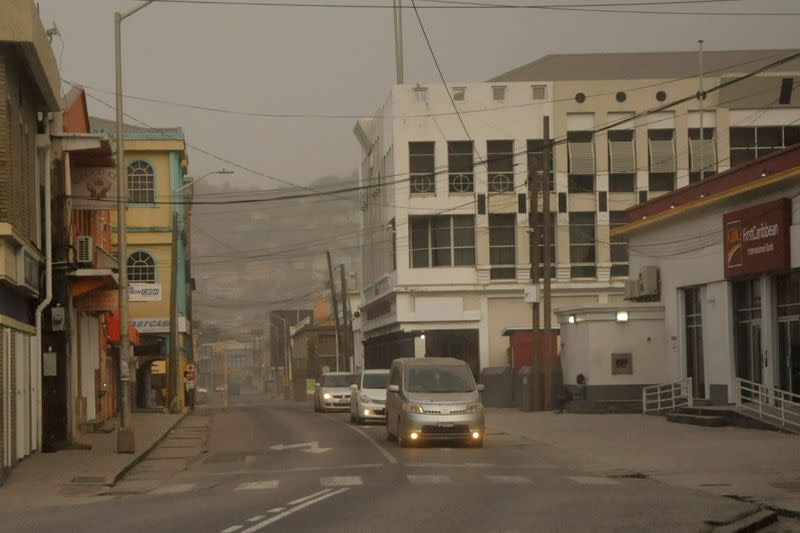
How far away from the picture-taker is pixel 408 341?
230 ft

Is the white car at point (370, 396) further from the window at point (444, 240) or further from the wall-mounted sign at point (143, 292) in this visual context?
the window at point (444, 240)

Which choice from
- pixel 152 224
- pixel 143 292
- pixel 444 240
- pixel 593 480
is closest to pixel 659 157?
pixel 444 240

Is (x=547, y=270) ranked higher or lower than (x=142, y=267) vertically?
lower

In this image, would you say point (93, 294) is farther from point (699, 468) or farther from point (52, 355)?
point (699, 468)

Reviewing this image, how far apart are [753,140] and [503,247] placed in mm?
13319

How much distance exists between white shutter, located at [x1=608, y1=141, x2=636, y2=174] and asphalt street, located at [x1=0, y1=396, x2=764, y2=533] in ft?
129

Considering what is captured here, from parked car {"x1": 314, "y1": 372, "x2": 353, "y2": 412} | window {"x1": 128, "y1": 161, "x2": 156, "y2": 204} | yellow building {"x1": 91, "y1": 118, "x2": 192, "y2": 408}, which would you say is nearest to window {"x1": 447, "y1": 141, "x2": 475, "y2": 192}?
yellow building {"x1": 91, "y1": 118, "x2": 192, "y2": 408}

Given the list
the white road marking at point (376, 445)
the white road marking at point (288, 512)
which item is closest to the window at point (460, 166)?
the white road marking at point (376, 445)

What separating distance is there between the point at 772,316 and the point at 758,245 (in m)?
2.02

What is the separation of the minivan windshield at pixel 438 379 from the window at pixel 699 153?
130 feet

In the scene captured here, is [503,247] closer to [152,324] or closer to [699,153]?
[699,153]

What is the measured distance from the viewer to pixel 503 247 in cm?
6975

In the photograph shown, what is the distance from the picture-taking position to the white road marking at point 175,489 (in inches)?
854

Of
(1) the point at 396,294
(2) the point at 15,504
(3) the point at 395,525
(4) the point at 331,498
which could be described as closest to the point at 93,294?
(2) the point at 15,504
